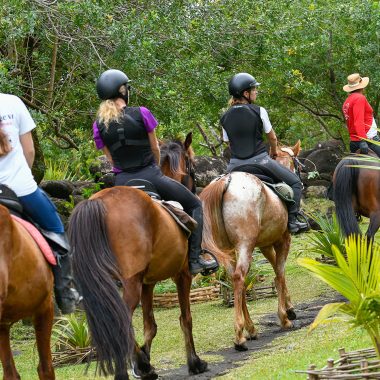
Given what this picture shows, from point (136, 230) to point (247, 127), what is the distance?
343 cm

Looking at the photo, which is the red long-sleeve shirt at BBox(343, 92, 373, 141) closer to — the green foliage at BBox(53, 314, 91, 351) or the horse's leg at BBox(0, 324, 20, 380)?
the green foliage at BBox(53, 314, 91, 351)

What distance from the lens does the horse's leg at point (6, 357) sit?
718 cm

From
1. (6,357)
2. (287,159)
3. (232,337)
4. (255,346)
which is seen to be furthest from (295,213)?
(6,357)

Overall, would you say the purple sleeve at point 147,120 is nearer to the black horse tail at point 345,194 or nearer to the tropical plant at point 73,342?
the tropical plant at point 73,342

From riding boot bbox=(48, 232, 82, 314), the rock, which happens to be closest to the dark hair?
riding boot bbox=(48, 232, 82, 314)

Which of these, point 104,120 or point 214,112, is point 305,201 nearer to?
point 214,112

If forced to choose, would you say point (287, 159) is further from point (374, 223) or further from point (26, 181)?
point (26, 181)

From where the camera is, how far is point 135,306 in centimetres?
844

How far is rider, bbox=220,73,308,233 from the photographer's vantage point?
1136 cm

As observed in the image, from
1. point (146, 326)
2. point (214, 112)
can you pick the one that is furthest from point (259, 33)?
point (146, 326)

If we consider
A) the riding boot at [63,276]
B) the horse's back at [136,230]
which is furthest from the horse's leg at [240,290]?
the riding boot at [63,276]

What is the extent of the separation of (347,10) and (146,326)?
42.6 ft

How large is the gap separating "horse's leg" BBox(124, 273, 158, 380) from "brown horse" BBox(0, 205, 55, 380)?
1.12 m

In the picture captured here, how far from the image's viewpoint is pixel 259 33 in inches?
619
